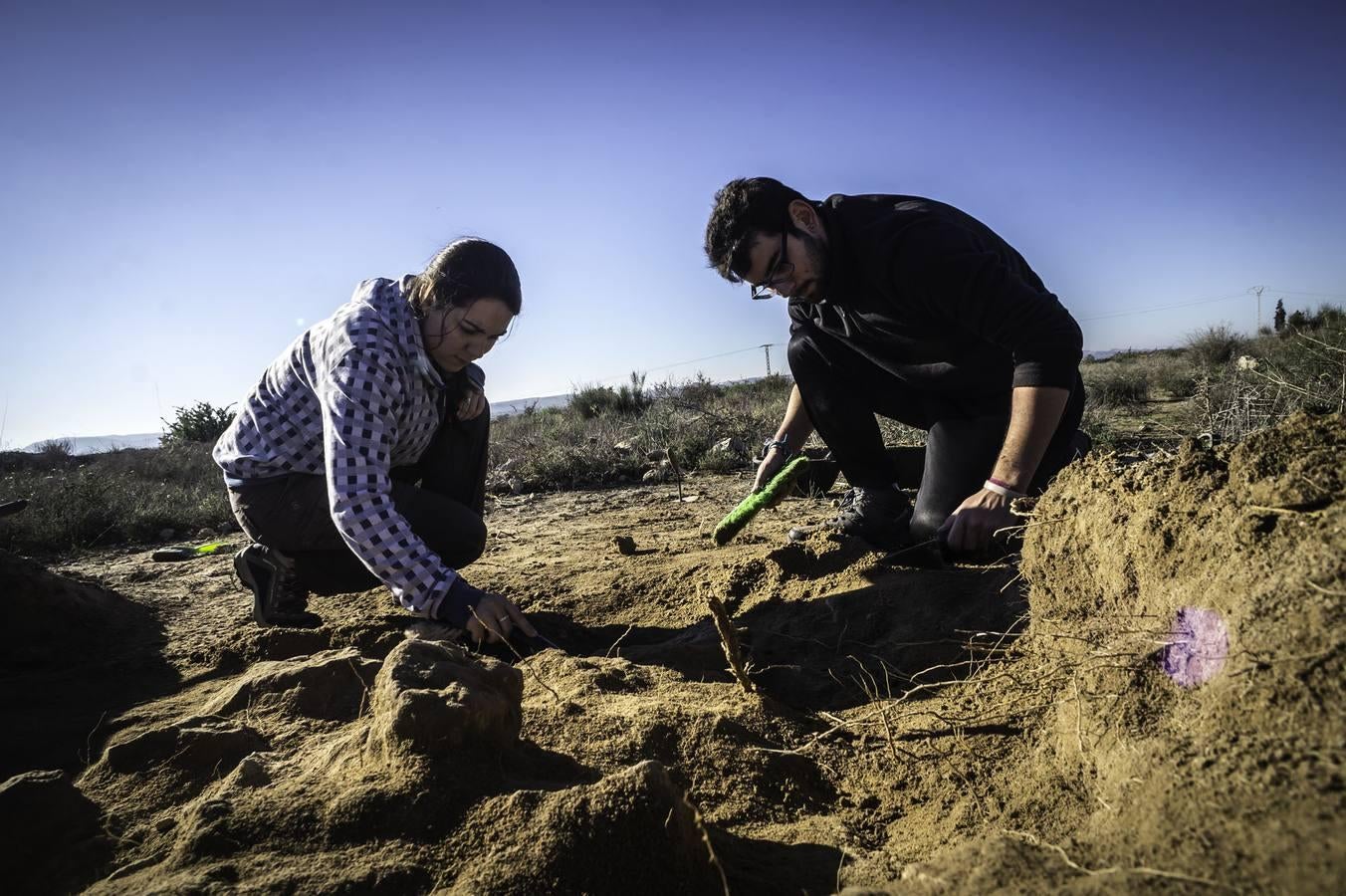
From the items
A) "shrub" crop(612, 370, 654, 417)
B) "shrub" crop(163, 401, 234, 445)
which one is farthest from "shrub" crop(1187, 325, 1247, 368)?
"shrub" crop(163, 401, 234, 445)

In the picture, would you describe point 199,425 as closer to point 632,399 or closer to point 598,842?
point 632,399

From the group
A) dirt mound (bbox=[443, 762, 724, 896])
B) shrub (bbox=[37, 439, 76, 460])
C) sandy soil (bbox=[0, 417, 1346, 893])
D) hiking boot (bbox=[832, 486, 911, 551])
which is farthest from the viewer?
shrub (bbox=[37, 439, 76, 460])

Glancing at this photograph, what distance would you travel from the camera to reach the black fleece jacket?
2445 mm

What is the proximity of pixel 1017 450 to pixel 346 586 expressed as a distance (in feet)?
8.73

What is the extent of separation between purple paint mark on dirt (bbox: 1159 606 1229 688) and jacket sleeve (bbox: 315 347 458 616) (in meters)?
1.83

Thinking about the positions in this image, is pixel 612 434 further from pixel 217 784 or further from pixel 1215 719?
pixel 1215 719

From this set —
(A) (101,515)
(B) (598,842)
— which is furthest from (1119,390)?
(A) (101,515)

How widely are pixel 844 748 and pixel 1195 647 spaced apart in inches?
30.4

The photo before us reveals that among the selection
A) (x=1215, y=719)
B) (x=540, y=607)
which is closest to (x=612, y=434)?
(x=540, y=607)

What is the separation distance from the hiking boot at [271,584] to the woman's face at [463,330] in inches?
45.0

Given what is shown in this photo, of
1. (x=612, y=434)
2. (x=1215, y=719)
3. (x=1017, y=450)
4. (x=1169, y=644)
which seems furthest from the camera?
(x=612, y=434)

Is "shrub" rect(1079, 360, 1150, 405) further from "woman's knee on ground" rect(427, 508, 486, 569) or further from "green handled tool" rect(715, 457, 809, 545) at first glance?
"woman's knee on ground" rect(427, 508, 486, 569)

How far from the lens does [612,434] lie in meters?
8.20

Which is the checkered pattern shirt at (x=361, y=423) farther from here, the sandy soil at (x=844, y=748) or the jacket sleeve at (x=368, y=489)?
the sandy soil at (x=844, y=748)
